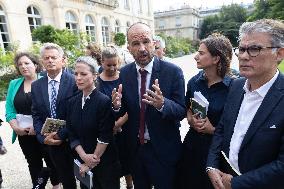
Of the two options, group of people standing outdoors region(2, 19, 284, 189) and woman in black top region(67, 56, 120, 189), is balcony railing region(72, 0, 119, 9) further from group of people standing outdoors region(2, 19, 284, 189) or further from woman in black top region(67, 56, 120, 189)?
woman in black top region(67, 56, 120, 189)

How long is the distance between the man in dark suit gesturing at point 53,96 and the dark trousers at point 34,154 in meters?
0.44

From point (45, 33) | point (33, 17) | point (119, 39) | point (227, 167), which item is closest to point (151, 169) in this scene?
point (227, 167)

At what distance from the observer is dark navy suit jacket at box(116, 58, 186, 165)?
2424 millimetres

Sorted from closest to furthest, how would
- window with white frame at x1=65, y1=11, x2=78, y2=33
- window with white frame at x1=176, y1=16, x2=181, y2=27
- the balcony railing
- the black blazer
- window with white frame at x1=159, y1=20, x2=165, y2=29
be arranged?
the black blazer, window with white frame at x1=65, y1=11, x2=78, y2=33, the balcony railing, window with white frame at x1=176, y1=16, x2=181, y2=27, window with white frame at x1=159, y1=20, x2=165, y2=29

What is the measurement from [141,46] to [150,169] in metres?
1.19

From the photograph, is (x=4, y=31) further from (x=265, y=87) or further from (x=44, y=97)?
(x=265, y=87)

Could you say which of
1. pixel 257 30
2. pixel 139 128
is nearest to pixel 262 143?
pixel 257 30

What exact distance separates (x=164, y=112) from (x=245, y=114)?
2.14ft

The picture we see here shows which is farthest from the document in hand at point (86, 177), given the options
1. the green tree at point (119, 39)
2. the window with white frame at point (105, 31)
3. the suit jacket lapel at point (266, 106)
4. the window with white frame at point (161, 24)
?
the window with white frame at point (161, 24)

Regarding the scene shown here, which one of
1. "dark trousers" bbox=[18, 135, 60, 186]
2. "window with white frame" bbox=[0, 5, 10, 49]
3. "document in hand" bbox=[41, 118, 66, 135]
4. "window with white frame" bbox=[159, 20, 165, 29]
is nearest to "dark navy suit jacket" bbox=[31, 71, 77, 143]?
"document in hand" bbox=[41, 118, 66, 135]

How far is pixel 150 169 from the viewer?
253cm

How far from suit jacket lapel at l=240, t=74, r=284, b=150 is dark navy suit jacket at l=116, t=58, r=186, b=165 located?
708 mm

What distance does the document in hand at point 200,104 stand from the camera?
2.33 metres

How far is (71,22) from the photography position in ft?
73.7
